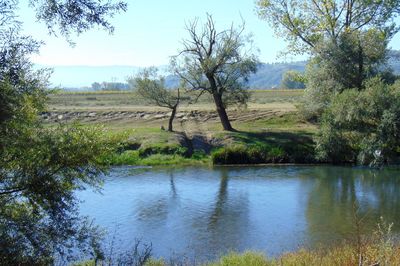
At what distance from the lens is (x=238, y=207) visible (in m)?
26.9

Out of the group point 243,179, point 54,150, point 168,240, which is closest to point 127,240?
point 168,240

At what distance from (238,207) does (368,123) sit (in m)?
14.0

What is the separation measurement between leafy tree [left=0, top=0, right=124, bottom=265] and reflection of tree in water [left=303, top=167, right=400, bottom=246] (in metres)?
8.99

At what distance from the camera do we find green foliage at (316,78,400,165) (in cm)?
3416

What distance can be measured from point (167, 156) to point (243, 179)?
9.72 metres

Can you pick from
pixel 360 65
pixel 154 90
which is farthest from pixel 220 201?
pixel 154 90

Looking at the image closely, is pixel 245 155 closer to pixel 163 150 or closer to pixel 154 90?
pixel 163 150

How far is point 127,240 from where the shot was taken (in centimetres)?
2078

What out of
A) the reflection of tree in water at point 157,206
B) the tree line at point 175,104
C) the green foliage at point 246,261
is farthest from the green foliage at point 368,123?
the green foliage at point 246,261

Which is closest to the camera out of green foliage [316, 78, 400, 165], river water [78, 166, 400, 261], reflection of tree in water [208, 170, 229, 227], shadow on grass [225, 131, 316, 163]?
river water [78, 166, 400, 261]

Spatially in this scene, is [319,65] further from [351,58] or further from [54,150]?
[54,150]

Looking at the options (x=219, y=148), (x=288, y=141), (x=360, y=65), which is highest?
(x=360, y=65)

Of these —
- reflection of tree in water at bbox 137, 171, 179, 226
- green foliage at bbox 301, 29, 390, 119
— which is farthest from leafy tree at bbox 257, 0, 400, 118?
reflection of tree in water at bbox 137, 171, 179, 226

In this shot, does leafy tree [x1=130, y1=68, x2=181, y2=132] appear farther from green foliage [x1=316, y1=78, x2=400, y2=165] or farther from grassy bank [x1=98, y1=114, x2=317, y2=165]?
green foliage [x1=316, y1=78, x2=400, y2=165]
